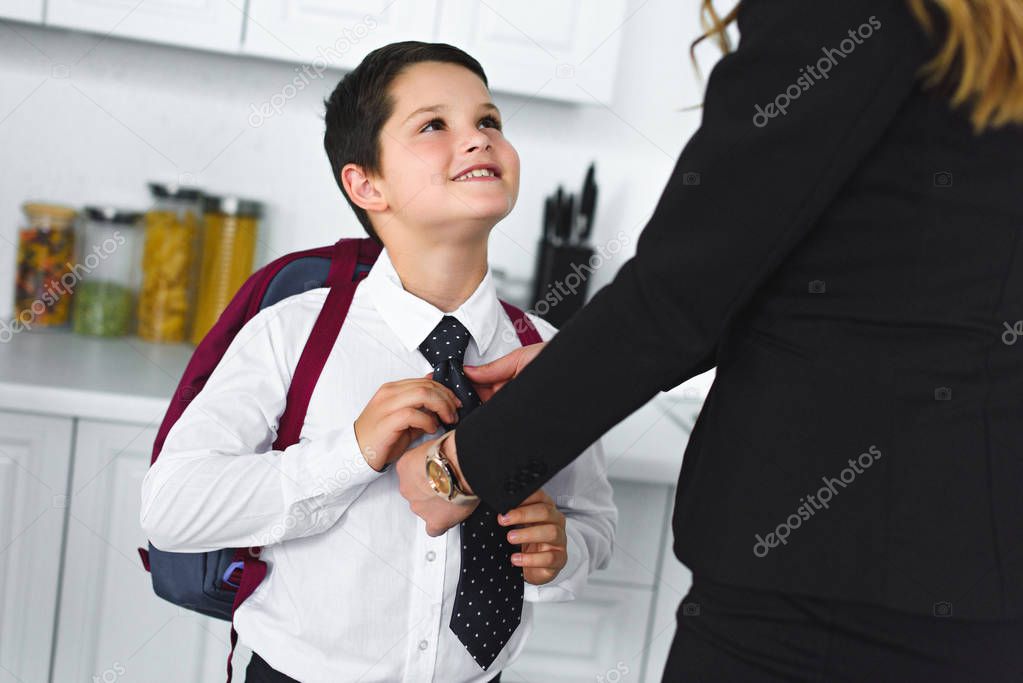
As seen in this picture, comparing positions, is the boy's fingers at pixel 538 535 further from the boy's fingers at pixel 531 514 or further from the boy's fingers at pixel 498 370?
the boy's fingers at pixel 498 370

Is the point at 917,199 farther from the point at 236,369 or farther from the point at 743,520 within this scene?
the point at 236,369

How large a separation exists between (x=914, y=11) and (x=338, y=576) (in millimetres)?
727

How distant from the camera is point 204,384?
3.53ft

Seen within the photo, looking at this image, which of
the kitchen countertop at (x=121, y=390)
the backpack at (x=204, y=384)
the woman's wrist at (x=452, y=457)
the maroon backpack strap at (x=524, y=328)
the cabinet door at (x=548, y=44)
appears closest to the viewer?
the woman's wrist at (x=452, y=457)

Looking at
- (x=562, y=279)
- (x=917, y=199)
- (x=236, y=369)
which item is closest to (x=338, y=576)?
(x=236, y=369)

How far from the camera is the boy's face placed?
1.05 meters

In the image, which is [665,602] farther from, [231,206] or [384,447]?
[231,206]

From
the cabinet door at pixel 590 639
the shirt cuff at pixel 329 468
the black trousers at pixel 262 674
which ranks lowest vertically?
the cabinet door at pixel 590 639

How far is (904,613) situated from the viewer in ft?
2.24

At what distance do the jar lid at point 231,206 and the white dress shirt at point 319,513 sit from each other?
972 mm

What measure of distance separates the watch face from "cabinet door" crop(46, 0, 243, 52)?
3.92ft

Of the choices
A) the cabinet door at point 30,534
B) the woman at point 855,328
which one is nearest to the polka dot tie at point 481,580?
the woman at point 855,328

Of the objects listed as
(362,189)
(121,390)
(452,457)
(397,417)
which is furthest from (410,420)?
(121,390)

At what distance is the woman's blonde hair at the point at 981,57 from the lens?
63 centimetres
